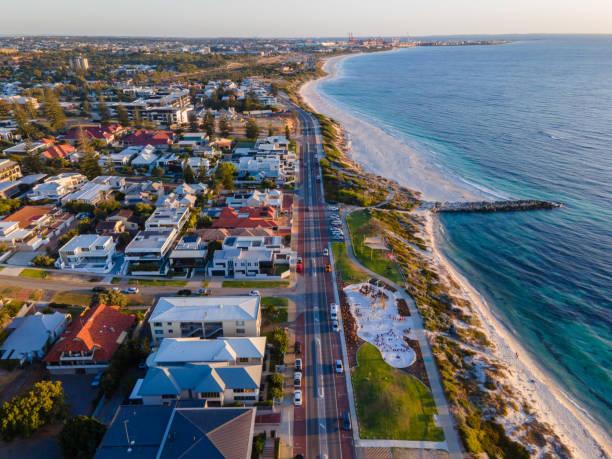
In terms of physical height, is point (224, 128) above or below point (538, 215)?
above

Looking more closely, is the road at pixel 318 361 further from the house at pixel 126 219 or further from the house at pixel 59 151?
the house at pixel 59 151

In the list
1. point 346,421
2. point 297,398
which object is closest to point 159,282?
point 297,398

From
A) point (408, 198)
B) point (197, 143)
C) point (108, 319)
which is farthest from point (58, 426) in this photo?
point (197, 143)

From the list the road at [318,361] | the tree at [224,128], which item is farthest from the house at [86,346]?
the tree at [224,128]

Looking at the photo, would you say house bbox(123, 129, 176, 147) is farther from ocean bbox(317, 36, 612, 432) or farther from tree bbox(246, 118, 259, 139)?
ocean bbox(317, 36, 612, 432)

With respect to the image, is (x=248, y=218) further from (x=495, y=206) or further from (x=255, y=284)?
(x=495, y=206)

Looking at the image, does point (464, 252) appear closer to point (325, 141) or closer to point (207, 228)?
point (207, 228)

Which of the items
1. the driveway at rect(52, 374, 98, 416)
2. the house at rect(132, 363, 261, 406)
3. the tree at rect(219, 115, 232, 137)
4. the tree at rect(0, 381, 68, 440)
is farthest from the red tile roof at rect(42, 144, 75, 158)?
the house at rect(132, 363, 261, 406)
